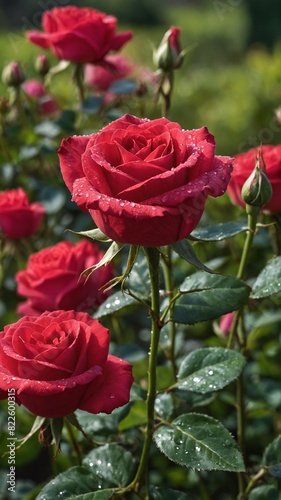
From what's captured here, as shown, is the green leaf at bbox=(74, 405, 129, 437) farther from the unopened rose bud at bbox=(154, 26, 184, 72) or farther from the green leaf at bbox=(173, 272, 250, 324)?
the unopened rose bud at bbox=(154, 26, 184, 72)

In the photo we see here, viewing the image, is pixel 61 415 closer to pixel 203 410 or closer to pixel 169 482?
pixel 203 410

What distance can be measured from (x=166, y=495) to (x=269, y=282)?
25 cm

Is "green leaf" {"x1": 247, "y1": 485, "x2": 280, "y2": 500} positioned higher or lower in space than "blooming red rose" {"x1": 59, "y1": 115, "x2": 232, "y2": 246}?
lower

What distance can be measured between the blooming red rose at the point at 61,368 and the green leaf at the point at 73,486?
0.32 feet

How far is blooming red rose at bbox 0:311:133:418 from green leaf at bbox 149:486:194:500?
0.17 metres

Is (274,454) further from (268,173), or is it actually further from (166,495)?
(268,173)

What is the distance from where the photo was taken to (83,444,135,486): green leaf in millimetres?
792

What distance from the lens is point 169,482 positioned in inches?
50.8

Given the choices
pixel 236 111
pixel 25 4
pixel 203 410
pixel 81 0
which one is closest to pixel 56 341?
pixel 203 410

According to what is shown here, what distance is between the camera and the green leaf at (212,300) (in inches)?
29.7

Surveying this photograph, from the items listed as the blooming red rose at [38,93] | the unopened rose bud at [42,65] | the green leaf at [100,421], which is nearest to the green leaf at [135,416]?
the green leaf at [100,421]

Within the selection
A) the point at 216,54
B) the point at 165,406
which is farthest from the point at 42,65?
the point at 216,54

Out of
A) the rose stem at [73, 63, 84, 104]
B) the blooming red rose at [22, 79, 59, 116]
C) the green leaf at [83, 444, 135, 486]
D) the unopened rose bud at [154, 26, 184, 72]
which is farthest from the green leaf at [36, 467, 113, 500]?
the blooming red rose at [22, 79, 59, 116]

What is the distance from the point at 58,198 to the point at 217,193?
0.70m
